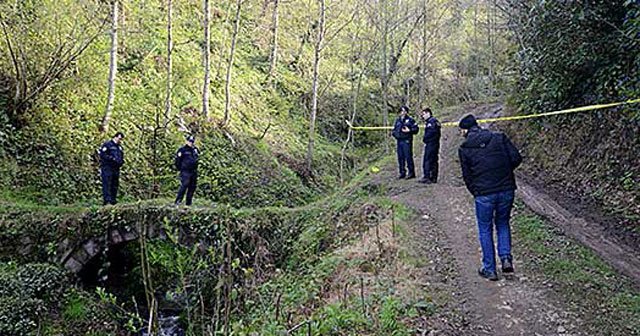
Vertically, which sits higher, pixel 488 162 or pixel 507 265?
pixel 488 162

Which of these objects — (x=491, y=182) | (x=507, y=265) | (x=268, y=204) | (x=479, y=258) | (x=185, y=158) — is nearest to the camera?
(x=491, y=182)

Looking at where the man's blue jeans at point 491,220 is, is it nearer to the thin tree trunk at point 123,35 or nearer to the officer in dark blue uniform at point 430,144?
the officer in dark blue uniform at point 430,144

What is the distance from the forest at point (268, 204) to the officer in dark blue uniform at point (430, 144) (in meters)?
0.16

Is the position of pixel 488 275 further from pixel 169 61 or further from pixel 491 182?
pixel 169 61

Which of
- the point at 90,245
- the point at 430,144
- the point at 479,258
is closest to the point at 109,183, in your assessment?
the point at 90,245

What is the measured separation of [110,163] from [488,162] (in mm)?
9197

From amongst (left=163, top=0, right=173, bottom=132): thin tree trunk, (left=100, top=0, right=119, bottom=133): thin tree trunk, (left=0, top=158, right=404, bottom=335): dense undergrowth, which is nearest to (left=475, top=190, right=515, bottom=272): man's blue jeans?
(left=0, top=158, right=404, bottom=335): dense undergrowth

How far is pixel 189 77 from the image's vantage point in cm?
1998

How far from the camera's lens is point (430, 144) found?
36.5 ft

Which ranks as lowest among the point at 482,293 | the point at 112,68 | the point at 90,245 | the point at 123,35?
the point at 90,245

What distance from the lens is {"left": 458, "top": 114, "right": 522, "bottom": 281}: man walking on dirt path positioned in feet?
19.9

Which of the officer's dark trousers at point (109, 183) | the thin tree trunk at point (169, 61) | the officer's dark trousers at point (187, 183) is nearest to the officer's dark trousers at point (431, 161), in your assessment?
the officer's dark trousers at point (187, 183)

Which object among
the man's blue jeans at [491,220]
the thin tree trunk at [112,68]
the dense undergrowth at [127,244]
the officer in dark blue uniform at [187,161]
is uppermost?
the thin tree trunk at [112,68]

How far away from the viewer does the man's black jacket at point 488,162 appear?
605cm
